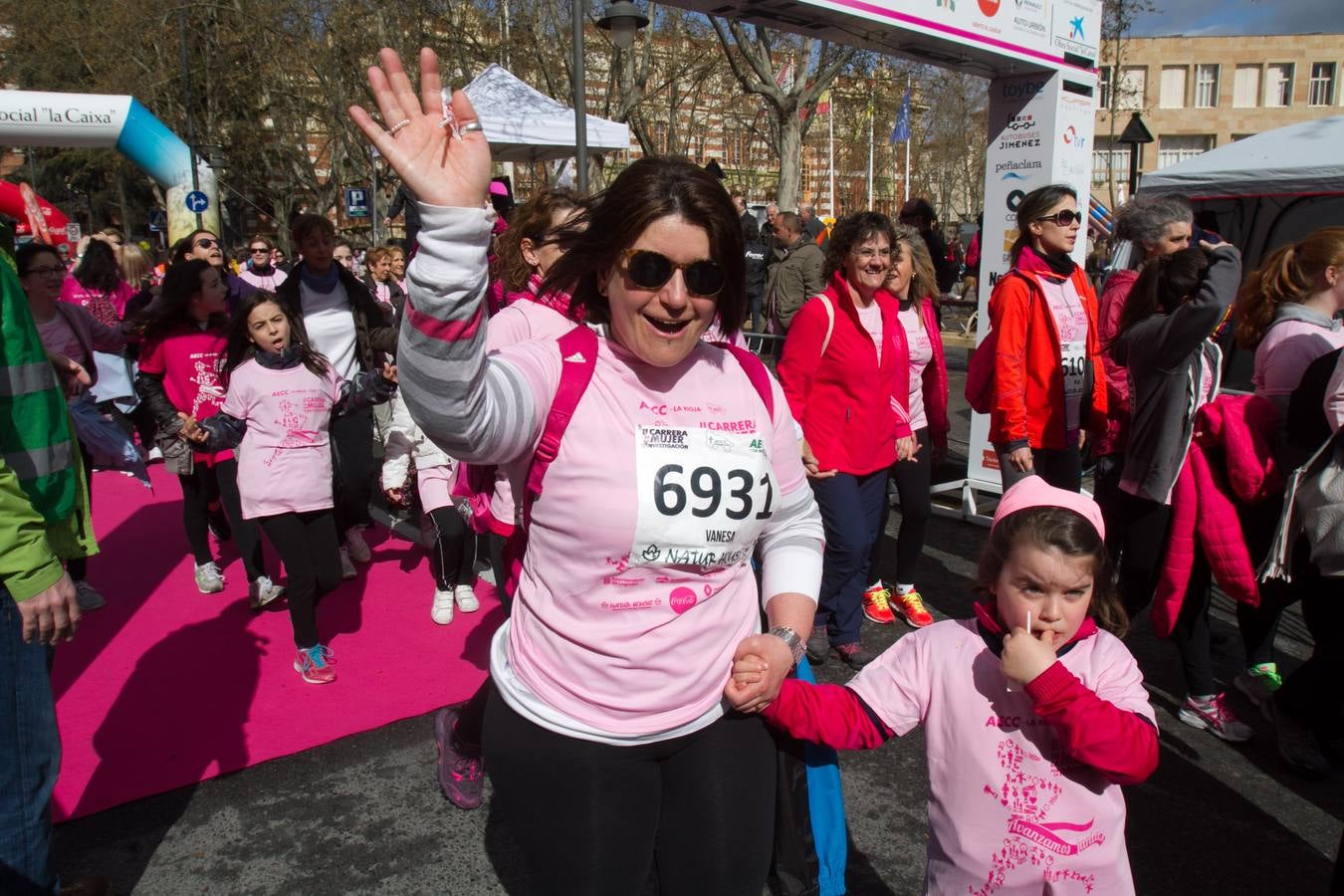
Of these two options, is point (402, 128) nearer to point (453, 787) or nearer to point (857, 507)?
point (453, 787)

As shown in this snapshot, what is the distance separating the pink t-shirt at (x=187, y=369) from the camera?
512 cm

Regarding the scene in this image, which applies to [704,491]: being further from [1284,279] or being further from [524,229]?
[1284,279]

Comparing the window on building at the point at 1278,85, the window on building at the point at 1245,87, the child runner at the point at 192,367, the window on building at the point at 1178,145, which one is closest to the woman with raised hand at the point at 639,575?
the child runner at the point at 192,367

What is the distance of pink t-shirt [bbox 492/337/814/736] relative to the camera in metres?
1.65

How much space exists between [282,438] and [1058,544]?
359 cm

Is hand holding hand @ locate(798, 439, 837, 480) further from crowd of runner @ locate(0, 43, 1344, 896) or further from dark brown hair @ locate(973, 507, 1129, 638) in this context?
dark brown hair @ locate(973, 507, 1129, 638)

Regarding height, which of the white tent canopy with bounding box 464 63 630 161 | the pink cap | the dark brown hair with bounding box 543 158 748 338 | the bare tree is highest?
the bare tree

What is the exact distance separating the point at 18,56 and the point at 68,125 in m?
20.2

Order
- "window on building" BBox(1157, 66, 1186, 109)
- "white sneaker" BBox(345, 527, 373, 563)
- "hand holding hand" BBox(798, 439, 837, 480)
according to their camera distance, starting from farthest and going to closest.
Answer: "window on building" BBox(1157, 66, 1186, 109)
"white sneaker" BBox(345, 527, 373, 563)
"hand holding hand" BBox(798, 439, 837, 480)

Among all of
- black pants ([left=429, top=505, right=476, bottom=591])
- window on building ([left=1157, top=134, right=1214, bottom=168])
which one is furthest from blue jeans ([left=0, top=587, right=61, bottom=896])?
window on building ([left=1157, top=134, right=1214, bottom=168])

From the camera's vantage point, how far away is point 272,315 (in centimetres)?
441

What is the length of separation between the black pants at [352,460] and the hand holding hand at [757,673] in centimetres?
378

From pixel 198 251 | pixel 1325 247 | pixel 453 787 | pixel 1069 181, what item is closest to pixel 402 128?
pixel 453 787

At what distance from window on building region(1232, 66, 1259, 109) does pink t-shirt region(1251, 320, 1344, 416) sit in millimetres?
61881
